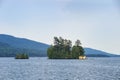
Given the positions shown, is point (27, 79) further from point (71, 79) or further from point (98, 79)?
point (98, 79)

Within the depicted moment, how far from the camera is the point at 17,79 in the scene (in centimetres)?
9469

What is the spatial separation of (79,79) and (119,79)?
29.9ft

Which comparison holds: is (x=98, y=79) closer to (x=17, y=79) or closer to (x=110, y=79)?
(x=110, y=79)

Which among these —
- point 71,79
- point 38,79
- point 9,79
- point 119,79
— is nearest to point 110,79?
point 119,79

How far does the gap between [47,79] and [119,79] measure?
53.0 feet

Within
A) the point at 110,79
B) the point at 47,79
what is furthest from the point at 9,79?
the point at 110,79

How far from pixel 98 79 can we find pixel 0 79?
22014mm

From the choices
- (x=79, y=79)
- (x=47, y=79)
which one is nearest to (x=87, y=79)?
(x=79, y=79)

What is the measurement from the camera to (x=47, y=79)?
94.1 metres

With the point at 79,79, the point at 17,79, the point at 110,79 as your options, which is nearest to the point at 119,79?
the point at 110,79

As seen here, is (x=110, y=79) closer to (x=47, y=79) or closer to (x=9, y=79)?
(x=47, y=79)

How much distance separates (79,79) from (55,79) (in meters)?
5.53

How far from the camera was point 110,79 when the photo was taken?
94.2 meters

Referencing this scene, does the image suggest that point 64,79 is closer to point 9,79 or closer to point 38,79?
point 38,79
